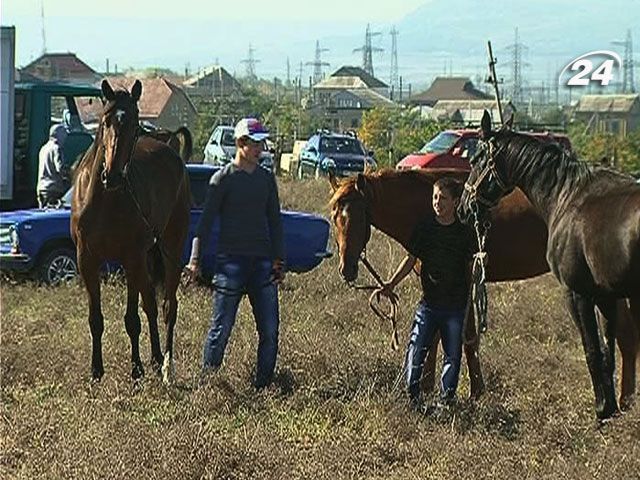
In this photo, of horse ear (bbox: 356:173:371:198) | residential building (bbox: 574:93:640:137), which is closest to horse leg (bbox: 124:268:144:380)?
horse ear (bbox: 356:173:371:198)

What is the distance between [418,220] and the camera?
355 inches

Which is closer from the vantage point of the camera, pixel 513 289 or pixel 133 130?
pixel 133 130

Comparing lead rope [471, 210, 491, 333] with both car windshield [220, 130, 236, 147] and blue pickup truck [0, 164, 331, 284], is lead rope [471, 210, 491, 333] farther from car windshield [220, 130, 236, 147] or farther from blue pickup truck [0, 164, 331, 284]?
car windshield [220, 130, 236, 147]

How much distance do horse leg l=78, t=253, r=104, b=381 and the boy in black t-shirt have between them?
230cm

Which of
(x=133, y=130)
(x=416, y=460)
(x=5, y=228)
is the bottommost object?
(x=416, y=460)

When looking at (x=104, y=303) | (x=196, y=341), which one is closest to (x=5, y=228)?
(x=104, y=303)

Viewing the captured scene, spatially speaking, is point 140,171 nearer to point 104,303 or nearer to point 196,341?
point 196,341

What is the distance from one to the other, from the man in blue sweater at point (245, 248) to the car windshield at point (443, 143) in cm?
2146

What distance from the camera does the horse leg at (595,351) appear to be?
26.3 ft

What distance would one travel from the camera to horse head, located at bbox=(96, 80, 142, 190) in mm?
8633

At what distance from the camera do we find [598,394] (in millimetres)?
8078

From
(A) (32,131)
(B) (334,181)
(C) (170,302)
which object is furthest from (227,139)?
(B) (334,181)

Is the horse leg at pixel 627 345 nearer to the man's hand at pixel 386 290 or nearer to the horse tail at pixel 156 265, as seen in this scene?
the man's hand at pixel 386 290

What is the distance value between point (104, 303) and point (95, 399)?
4098 millimetres
